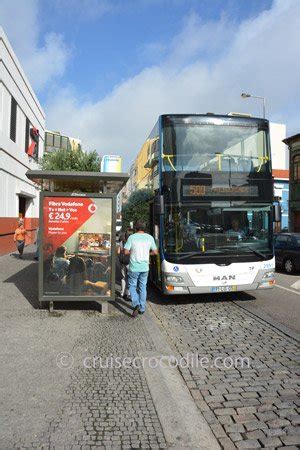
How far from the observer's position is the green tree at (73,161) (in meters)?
21.8

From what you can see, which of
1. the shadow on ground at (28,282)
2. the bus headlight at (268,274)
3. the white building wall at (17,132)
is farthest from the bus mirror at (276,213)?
the white building wall at (17,132)

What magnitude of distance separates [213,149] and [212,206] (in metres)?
1.20

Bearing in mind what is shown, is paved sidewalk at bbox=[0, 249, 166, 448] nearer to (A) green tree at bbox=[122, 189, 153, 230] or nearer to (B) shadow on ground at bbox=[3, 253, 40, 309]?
(B) shadow on ground at bbox=[3, 253, 40, 309]

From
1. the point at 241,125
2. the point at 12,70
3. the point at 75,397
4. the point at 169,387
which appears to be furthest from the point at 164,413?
the point at 12,70

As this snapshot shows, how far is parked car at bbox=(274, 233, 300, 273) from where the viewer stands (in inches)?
563

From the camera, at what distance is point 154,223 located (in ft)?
30.8

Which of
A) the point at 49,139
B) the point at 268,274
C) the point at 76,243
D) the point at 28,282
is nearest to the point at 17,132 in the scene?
the point at 28,282

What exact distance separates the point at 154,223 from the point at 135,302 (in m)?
2.50

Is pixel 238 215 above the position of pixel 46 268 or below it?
above

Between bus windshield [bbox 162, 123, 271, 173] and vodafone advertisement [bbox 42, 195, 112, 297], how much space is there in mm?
1886

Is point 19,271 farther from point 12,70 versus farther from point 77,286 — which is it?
point 12,70

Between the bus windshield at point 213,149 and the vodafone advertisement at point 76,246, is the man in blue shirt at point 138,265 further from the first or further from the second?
the bus windshield at point 213,149

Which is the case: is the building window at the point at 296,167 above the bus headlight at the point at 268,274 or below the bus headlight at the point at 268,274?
above

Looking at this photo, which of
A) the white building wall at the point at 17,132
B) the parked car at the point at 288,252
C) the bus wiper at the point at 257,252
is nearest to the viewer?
the bus wiper at the point at 257,252
